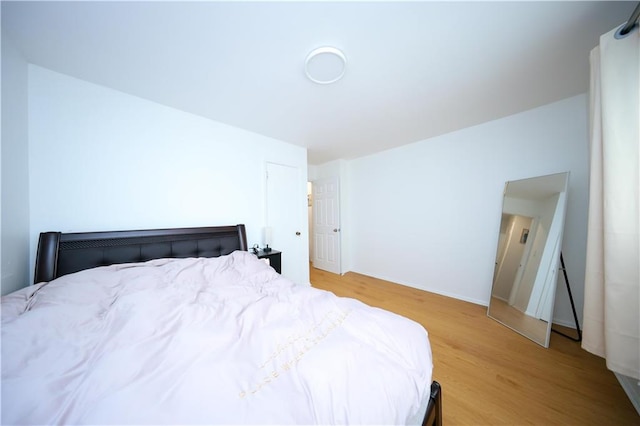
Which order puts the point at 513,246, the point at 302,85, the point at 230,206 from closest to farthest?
the point at 302,85, the point at 513,246, the point at 230,206

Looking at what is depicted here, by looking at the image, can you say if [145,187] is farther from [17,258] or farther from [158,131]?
[17,258]

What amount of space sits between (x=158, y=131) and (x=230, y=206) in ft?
3.36

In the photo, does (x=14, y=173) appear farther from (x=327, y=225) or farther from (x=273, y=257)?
(x=327, y=225)

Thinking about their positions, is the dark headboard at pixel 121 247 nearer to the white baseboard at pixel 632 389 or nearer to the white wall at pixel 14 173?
the white wall at pixel 14 173

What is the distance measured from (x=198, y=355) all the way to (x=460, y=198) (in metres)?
3.27

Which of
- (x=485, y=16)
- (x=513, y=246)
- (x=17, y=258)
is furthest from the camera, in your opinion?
(x=513, y=246)

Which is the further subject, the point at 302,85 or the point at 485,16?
the point at 302,85

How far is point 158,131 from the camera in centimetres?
196

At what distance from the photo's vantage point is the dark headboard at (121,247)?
1.38m

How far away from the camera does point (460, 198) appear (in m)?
2.74

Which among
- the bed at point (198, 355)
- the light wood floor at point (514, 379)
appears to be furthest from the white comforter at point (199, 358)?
the light wood floor at point (514, 379)

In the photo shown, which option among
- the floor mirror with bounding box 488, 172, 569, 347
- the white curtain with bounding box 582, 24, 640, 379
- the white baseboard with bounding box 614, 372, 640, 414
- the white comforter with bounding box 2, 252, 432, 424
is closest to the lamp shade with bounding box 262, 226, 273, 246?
the white comforter with bounding box 2, 252, 432, 424

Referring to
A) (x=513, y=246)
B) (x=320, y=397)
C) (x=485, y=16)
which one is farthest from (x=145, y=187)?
(x=513, y=246)

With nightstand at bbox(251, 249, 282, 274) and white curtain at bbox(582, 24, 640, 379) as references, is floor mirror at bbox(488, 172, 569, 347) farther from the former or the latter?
nightstand at bbox(251, 249, 282, 274)
